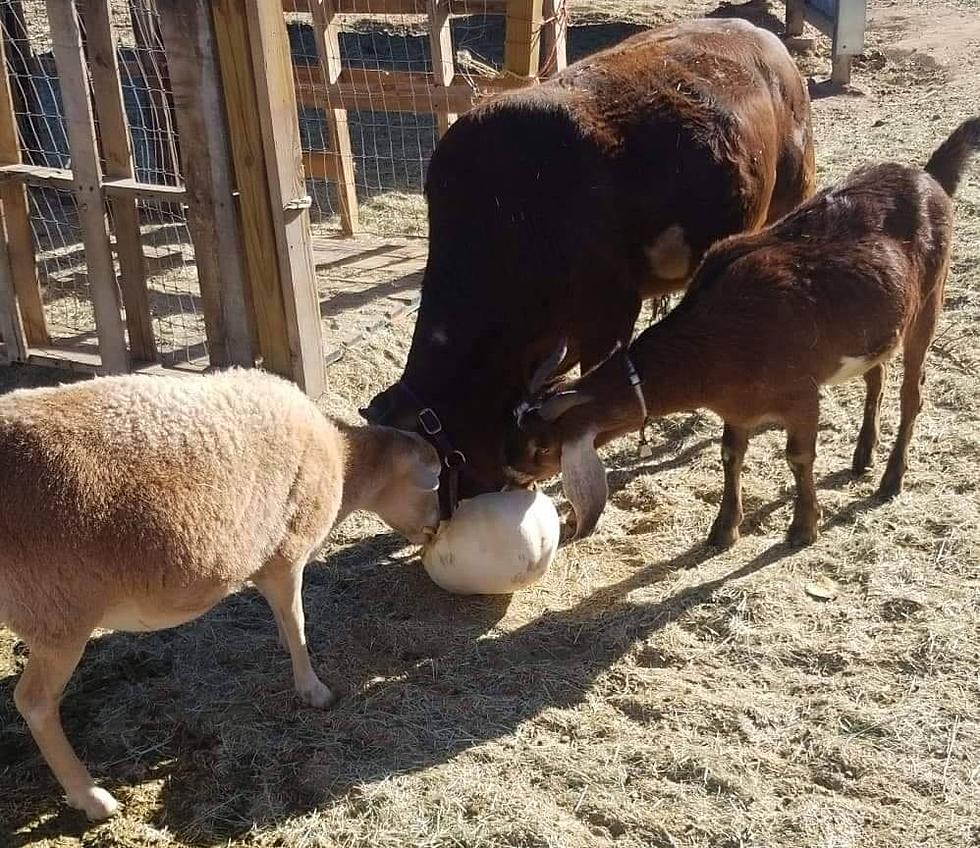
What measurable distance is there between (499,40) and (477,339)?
12.7 metres

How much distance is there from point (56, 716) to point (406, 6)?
20.1 feet

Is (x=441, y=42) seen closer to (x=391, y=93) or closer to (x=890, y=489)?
(x=391, y=93)

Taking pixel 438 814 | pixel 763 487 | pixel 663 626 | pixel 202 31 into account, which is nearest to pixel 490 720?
pixel 438 814

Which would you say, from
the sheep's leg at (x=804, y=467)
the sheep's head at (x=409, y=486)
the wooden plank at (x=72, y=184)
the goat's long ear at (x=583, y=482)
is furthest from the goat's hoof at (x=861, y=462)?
the wooden plank at (x=72, y=184)

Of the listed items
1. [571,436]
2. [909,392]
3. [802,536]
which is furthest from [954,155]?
[571,436]

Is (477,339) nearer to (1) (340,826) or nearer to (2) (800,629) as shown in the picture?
(2) (800,629)

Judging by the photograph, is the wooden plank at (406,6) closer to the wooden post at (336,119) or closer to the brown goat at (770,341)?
the wooden post at (336,119)

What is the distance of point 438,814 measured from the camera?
371 centimetres

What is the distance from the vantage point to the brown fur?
16.8 feet

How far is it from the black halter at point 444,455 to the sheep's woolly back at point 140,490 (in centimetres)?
89

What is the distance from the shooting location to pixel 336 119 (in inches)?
351

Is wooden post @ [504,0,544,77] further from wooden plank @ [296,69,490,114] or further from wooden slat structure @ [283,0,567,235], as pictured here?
wooden plank @ [296,69,490,114]

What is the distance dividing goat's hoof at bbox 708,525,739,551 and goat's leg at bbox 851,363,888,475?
38.4 inches

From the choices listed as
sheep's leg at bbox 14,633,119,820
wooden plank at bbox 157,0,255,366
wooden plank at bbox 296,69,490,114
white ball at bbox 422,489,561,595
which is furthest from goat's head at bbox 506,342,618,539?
wooden plank at bbox 296,69,490,114
